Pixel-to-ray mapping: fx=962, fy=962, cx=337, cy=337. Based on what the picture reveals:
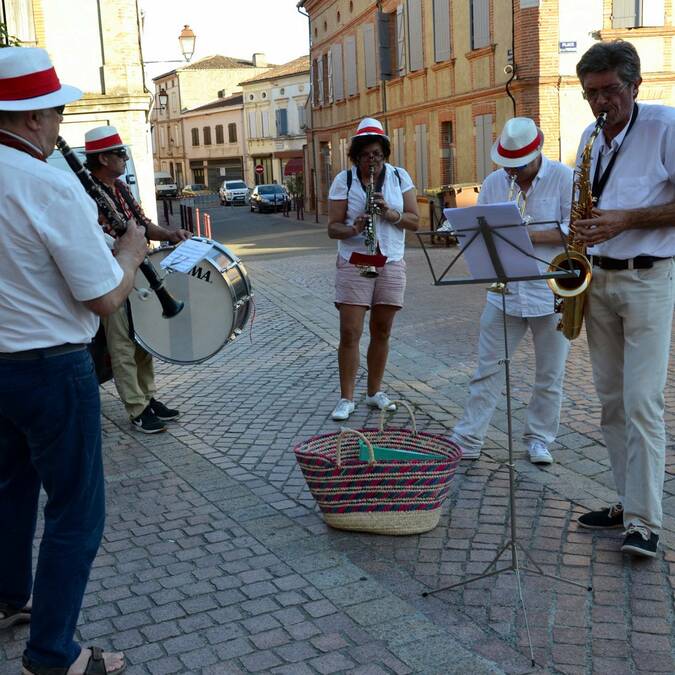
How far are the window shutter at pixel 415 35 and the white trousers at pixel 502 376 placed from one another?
22.2 metres

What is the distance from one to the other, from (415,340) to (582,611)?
20.2 ft

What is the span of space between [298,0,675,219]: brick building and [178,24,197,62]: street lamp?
5594 millimetres

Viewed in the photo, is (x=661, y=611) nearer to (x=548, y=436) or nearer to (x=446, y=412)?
(x=548, y=436)

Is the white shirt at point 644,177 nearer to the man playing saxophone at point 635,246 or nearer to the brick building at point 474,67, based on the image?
the man playing saxophone at point 635,246

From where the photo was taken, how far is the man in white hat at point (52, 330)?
9.64 ft

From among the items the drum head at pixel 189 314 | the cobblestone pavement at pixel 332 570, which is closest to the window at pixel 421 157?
the cobblestone pavement at pixel 332 570

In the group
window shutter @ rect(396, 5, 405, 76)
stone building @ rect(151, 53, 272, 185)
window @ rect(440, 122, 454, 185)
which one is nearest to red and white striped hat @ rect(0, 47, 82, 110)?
window @ rect(440, 122, 454, 185)

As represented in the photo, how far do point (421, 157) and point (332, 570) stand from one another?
23705mm

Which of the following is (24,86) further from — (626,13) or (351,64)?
(351,64)

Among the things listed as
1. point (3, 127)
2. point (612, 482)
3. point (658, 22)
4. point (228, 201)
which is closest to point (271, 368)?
point (612, 482)

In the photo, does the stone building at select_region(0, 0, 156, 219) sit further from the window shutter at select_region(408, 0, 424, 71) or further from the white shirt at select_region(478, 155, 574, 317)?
the white shirt at select_region(478, 155, 574, 317)

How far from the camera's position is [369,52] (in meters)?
31.9

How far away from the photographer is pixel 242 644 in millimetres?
3568

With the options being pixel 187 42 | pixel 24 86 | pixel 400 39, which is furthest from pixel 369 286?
pixel 400 39
